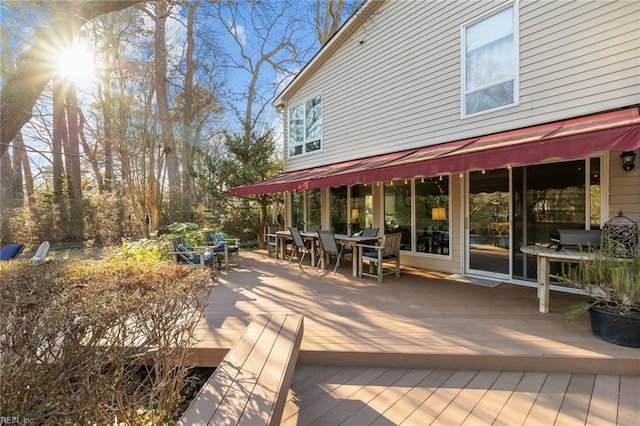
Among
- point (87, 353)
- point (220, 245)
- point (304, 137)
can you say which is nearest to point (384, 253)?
point (220, 245)

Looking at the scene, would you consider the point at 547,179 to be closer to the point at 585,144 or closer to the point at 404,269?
the point at 585,144

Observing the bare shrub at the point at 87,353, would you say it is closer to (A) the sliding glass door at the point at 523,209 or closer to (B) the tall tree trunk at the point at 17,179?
(A) the sliding glass door at the point at 523,209

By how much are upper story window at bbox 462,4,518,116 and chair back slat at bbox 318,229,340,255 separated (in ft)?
13.8

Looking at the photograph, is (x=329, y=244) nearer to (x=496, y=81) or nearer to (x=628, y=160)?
(x=496, y=81)

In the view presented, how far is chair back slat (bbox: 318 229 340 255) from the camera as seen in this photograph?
763 centimetres

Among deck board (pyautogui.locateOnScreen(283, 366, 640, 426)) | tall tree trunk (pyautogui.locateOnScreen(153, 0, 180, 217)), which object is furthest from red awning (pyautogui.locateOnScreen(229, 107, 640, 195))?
tall tree trunk (pyautogui.locateOnScreen(153, 0, 180, 217))

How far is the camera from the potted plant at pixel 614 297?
11.2 ft

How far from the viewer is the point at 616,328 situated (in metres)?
3.46

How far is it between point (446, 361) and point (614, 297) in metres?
2.13

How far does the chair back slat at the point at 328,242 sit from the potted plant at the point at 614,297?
4732 mm

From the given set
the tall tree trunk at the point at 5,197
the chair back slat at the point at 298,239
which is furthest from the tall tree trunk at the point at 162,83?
the chair back slat at the point at 298,239

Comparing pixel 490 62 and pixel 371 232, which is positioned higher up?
pixel 490 62

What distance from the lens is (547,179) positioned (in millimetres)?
6051

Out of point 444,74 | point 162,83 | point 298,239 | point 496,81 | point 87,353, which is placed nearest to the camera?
point 87,353
